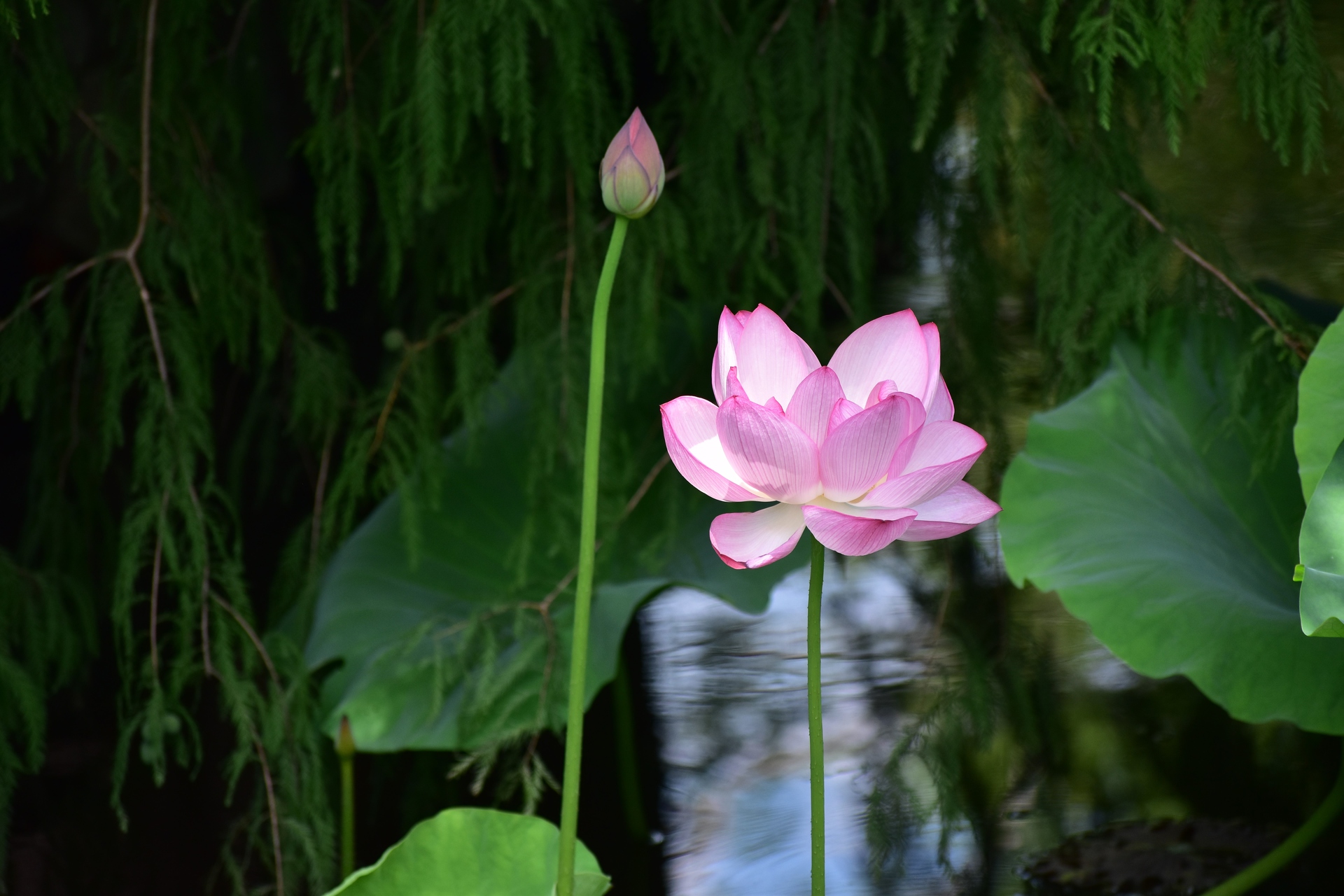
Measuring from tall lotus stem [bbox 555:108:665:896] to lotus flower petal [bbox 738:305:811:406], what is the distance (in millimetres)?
64

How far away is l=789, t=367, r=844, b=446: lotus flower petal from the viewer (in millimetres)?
428

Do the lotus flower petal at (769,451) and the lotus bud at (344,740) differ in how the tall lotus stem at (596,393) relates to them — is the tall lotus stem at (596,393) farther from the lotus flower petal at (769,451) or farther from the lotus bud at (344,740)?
the lotus bud at (344,740)

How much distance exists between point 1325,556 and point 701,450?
0.38 meters

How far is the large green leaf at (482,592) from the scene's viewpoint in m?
1.08

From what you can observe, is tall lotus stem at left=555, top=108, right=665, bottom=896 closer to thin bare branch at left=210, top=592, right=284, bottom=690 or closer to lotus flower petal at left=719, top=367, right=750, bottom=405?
lotus flower petal at left=719, top=367, right=750, bottom=405

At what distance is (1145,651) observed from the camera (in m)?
0.85

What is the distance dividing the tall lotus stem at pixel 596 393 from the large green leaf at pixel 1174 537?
1.75 feet

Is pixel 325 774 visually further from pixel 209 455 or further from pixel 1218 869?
pixel 1218 869

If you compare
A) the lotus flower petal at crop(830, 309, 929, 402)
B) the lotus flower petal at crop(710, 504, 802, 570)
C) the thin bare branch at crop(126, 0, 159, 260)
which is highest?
the thin bare branch at crop(126, 0, 159, 260)

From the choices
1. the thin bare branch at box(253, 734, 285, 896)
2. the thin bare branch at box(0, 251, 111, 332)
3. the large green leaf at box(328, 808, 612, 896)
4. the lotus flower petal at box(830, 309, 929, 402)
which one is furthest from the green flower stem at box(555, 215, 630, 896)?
the thin bare branch at box(0, 251, 111, 332)

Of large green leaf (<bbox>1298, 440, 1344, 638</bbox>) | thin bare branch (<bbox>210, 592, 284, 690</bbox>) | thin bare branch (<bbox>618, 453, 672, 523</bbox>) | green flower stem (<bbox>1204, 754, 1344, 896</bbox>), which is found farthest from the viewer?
thin bare branch (<bbox>618, 453, 672, 523</bbox>)

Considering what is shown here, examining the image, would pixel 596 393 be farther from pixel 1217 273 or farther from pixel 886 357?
pixel 1217 273

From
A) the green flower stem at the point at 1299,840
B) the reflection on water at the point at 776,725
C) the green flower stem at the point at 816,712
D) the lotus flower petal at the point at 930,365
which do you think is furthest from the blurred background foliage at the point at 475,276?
the green flower stem at the point at 816,712

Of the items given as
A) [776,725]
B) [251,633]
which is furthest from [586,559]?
[776,725]
